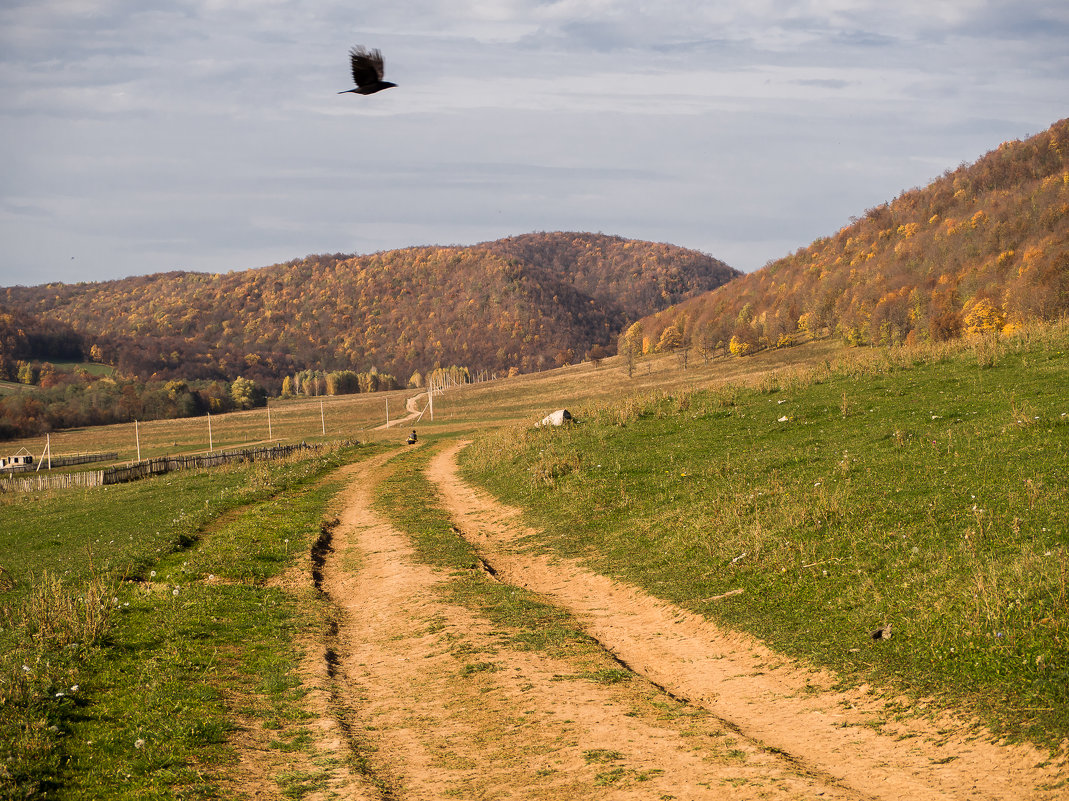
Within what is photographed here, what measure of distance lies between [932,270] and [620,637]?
97509mm

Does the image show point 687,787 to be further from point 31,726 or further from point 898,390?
point 898,390

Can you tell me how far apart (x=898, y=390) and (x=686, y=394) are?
7867 mm

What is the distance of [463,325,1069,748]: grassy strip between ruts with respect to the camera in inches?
290

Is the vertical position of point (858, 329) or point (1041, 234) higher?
point (1041, 234)

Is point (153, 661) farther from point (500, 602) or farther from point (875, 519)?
point (875, 519)

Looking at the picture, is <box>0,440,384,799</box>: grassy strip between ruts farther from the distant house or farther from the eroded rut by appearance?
the distant house

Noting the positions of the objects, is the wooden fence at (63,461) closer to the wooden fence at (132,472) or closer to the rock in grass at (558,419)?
the wooden fence at (132,472)

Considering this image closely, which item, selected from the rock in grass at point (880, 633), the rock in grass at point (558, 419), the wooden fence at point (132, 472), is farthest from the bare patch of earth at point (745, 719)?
the wooden fence at point (132, 472)

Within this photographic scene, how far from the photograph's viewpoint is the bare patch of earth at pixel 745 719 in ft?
18.2

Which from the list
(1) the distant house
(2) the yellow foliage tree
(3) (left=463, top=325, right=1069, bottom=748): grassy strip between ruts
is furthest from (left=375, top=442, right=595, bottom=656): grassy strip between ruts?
(1) the distant house

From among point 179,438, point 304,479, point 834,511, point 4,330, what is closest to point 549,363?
point 179,438

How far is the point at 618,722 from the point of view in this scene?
23.1 ft

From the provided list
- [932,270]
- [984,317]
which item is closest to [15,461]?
[984,317]

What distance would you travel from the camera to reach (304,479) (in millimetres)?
29000
